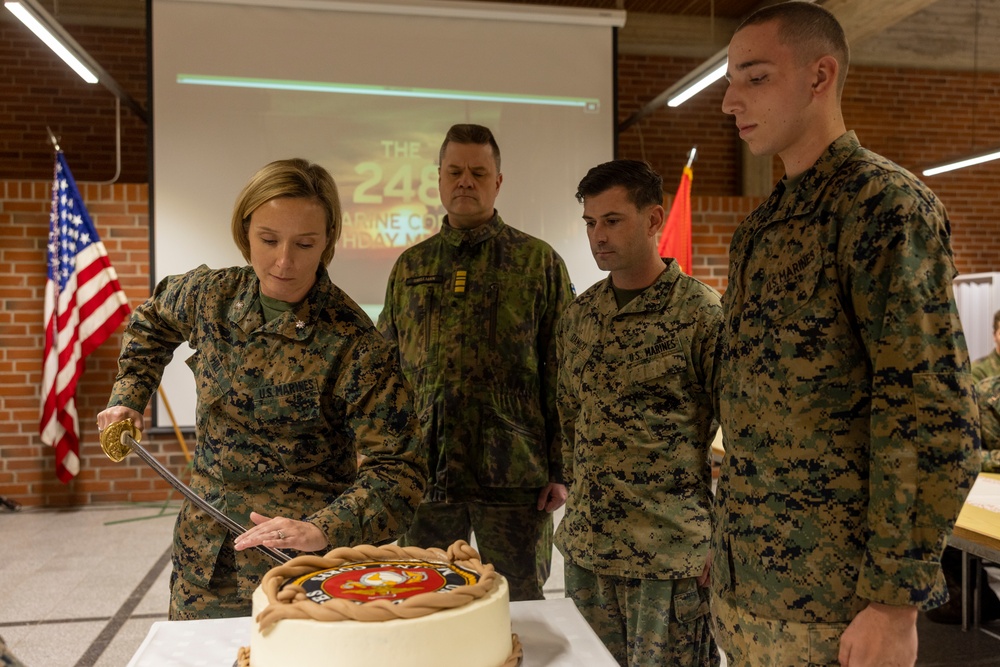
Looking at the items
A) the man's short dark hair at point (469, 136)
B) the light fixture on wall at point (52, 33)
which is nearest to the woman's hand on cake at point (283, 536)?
the man's short dark hair at point (469, 136)

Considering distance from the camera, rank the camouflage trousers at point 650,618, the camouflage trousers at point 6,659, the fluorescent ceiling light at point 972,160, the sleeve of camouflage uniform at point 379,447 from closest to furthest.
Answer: the camouflage trousers at point 6,659 < the sleeve of camouflage uniform at point 379,447 < the camouflage trousers at point 650,618 < the fluorescent ceiling light at point 972,160

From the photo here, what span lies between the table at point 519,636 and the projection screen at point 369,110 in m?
4.01

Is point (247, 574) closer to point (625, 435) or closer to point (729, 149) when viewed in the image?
point (625, 435)

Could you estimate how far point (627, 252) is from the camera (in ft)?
6.47

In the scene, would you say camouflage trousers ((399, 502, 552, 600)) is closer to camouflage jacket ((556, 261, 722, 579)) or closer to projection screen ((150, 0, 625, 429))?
camouflage jacket ((556, 261, 722, 579))

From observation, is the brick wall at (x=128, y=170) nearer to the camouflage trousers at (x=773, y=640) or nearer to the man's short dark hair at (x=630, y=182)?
the man's short dark hair at (x=630, y=182)

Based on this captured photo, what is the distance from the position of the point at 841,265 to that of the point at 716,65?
359 centimetres

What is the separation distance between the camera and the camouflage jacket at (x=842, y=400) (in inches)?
40.4

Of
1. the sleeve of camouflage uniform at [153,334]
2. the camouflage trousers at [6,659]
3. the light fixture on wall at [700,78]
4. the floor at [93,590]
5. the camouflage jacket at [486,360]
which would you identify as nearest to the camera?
the camouflage trousers at [6,659]

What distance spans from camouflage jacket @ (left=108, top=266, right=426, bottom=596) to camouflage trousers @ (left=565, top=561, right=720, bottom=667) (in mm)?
666

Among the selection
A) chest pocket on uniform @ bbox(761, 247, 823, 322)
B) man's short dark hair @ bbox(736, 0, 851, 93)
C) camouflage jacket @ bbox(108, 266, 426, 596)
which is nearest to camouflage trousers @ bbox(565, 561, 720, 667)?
camouflage jacket @ bbox(108, 266, 426, 596)

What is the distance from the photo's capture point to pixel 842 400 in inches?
44.9

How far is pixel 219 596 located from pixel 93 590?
251 cm

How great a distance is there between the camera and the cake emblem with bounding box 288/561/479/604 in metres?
1.05
